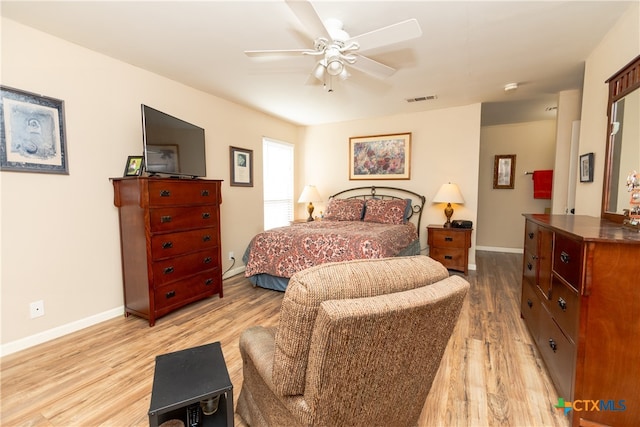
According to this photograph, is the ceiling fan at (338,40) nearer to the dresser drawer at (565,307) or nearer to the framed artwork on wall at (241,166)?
the dresser drawer at (565,307)

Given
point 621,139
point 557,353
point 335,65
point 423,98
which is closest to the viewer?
point 557,353

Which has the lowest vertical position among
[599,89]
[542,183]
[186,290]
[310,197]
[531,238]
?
[186,290]

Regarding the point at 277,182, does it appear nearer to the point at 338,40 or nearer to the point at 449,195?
the point at 449,195

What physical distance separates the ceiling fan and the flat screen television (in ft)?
3.55

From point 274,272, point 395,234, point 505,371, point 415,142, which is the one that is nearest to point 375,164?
point 415,142

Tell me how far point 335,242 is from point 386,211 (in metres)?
1.45

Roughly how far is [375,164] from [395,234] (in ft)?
5.66

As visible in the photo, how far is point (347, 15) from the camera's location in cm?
195

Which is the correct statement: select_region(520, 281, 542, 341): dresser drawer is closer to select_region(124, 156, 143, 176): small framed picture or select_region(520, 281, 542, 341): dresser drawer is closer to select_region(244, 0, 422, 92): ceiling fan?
select_region(244, 0, 422, 92): ceiling fan

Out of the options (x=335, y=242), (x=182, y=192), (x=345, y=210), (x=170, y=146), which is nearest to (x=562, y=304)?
(x=335, y=242)

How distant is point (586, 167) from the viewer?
250cm

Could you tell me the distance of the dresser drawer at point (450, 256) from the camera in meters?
3.91

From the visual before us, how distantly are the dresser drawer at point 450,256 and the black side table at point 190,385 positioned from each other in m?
3.49

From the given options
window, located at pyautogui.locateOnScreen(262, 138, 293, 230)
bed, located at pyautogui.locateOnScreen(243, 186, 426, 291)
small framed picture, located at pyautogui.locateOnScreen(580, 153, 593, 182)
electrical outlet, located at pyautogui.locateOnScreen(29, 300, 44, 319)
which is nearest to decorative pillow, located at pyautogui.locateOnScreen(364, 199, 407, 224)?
bed, located at pyautogui.locateOnScreen(243, 186, 426, 291)
